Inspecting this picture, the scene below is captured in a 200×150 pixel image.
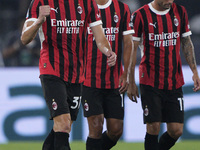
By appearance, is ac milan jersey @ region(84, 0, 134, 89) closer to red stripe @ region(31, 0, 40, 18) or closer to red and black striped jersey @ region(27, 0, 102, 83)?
red and black striped jersey @ region(27, 0, 102, 83)

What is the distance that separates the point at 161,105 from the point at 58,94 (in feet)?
5.52

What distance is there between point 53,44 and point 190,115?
4.30 m

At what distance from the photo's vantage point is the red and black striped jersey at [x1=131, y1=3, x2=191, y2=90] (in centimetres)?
646

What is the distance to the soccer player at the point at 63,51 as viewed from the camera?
522 cm

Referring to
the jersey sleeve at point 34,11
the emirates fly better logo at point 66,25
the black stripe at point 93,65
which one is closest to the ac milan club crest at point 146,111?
the black stripe at point 93,65

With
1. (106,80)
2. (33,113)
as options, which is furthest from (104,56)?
(33,113)

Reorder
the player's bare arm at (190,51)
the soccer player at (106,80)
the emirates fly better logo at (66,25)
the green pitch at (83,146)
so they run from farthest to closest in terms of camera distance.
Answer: the green pitch at (83,146) < the player's bare arm at (190,51) < the soccer player at (106,80) < the emirates fly better logo at (66,25)

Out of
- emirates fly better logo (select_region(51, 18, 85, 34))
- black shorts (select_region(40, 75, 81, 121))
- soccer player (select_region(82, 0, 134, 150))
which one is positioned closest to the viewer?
black shorts (select_region(40, 75, 81, 121))

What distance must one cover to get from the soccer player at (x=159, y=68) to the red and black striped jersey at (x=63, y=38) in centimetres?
115

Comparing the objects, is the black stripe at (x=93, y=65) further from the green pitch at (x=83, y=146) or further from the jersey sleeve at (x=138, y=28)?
the green pitch at (x=83, y=146)

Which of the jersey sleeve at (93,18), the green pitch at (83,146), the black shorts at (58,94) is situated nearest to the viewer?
the black shorts at (58,94)

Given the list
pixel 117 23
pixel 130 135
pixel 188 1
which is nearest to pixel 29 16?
pixel 117 23

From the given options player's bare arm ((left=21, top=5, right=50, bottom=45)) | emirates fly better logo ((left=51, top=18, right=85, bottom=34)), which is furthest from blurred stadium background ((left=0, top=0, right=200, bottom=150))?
player's bare arm ((left=21, top=5, right=50, bottom=45))

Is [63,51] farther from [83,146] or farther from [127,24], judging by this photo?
[83,146]
